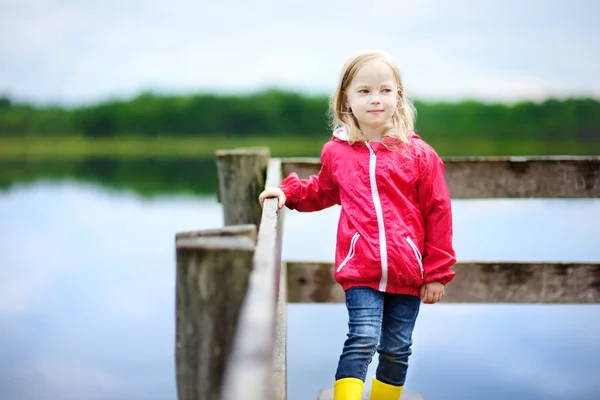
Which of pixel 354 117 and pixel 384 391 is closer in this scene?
pixel 384 391

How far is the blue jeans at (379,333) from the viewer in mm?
1925

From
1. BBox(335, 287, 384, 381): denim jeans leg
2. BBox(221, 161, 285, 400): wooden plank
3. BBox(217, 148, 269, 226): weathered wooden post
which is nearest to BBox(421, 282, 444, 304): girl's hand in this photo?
BBox(335, 287, 384, 381): denim jeans leg

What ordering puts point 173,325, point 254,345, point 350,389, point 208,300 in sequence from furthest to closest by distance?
point 173,325 → point 350,389 → point 208,300 → point 254,345

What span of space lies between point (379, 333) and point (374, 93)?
770 millimetres

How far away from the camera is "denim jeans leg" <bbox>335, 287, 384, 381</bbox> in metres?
1.92

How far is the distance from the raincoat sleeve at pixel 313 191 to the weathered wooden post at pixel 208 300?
1105mm

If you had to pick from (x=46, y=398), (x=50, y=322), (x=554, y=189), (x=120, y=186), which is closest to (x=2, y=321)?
(x=50, y=322)

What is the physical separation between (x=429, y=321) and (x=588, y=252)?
621cm

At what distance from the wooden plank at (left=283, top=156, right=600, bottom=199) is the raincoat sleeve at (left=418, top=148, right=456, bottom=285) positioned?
3.47 feet

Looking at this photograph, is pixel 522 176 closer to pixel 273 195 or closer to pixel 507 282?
pixel 507 282

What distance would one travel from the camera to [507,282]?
3.02 metres

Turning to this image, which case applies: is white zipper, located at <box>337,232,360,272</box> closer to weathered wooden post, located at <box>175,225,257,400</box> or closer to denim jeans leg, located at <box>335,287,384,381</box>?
denim jeans leg, located at <box>335,287,384,381</box>

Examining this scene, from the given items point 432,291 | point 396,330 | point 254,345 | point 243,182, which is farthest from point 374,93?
point 254,345

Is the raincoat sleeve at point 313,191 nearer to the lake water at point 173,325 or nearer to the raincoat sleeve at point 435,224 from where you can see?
the raincoat sleeve at point 435,224
